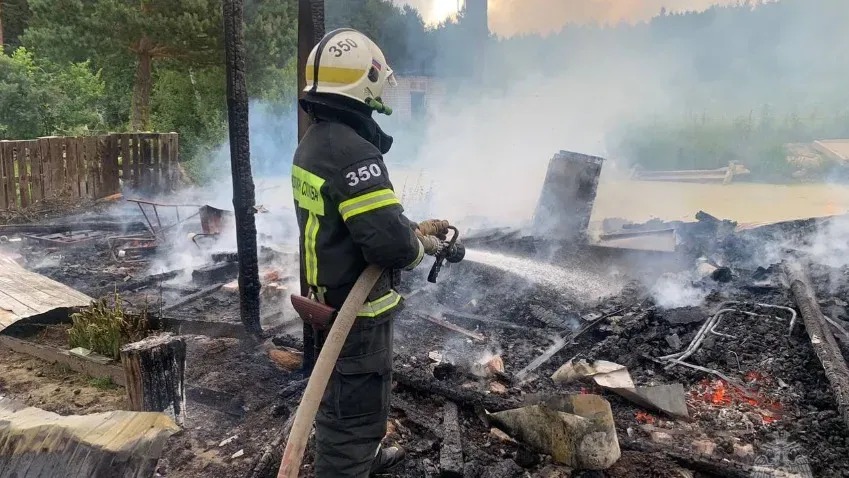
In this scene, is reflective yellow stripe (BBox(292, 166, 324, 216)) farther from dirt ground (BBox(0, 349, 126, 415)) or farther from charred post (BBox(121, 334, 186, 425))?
dirt ground (BBox(0, 349, 126, 415))

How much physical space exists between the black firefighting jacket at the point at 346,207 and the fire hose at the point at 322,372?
0.12 metres

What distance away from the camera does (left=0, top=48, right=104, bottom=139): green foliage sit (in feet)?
42.4

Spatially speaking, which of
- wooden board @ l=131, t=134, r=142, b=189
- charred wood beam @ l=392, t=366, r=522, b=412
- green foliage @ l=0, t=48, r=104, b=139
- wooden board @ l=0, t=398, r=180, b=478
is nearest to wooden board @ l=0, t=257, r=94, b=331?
wooden board @ l=0, t=398, r=180, b=478

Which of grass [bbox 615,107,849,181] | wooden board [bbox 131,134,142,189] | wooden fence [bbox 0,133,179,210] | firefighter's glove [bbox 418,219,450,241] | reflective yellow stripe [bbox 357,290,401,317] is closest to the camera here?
reflective yellow stripe [bbox 357,290,401,317]

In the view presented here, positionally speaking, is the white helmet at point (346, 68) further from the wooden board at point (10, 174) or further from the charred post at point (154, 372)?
the wooden board at point (10, 174)

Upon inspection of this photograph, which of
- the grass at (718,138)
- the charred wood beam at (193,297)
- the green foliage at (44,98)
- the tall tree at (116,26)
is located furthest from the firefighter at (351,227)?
the grass at (718,138)

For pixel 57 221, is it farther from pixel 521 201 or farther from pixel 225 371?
pixel 521 201

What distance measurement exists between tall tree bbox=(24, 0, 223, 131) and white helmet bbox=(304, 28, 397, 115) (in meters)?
13.3

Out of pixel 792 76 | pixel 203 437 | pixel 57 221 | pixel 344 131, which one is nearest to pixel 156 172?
pixel 57 221

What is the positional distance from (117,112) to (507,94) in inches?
549

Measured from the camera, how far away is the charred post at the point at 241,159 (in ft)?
14.6

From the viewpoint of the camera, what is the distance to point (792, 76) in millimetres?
22969

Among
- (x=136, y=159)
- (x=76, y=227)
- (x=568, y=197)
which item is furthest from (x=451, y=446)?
(x=136, y=159)

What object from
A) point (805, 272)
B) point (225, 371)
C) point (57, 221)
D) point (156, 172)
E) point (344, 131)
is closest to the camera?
point (344, 131)
